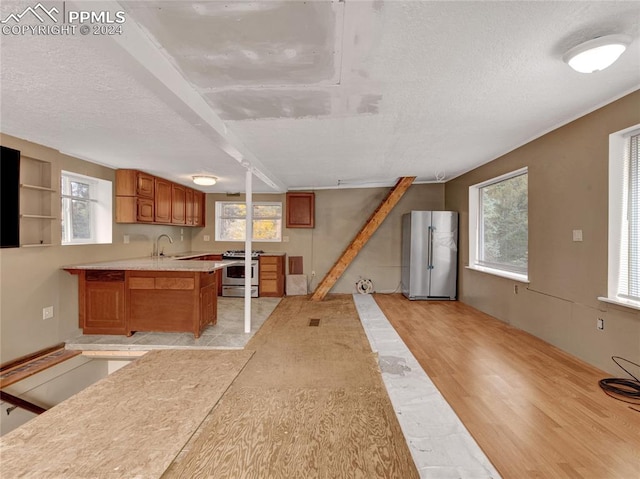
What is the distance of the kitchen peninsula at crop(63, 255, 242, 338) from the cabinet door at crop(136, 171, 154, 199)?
147 cm

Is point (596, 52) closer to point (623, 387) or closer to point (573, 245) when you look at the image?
point (573, 245)

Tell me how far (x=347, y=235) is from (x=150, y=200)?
3923 millimetres

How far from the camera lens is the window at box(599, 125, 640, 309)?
2594 mm

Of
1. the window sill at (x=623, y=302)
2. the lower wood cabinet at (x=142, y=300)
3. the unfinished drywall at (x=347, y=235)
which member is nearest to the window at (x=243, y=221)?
the unfinished drywall at (x=347, y=235)

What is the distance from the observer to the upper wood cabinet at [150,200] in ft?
14.6

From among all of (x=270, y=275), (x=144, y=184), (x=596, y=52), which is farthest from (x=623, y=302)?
(x=144, y=184)

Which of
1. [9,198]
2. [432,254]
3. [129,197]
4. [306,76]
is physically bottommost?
[432,254]

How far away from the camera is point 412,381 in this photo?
2.61 metres

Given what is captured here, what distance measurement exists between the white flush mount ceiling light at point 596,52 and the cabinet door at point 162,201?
17.3ft

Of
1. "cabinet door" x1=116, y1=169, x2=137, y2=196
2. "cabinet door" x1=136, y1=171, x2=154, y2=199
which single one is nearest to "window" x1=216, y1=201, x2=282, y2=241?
"cabinet door" x1=136, y1=171, x2=154, y2=199

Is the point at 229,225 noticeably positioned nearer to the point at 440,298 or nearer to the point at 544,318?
the point at 440,298

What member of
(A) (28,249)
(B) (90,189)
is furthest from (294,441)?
(B) (90,189)

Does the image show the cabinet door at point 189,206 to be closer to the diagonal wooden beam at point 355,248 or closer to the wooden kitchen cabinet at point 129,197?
the wooden kitchen cabinet at point 129,197

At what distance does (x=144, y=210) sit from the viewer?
A: 184 inches
